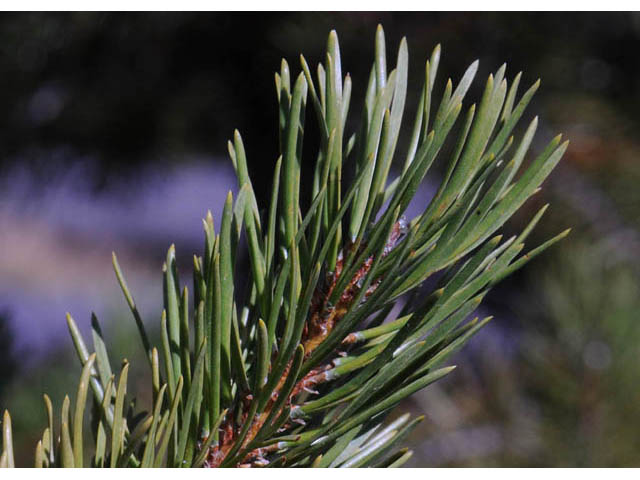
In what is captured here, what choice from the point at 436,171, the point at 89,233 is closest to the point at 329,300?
the point at 436,171

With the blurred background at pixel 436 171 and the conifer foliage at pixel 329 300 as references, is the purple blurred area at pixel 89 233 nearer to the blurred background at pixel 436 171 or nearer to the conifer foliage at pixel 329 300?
the blurred background at pixel 436 171

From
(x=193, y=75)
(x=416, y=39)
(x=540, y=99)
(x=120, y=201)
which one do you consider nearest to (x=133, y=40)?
(x=193, y=75)

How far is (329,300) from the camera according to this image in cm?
15

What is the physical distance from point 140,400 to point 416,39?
0.58 metres

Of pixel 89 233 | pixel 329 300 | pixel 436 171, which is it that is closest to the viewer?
pixel 329 300

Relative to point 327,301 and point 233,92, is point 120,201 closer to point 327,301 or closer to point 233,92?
point 233,92

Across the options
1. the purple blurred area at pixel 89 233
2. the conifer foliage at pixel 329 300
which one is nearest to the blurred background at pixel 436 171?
the purple blurred area at pixel 89 233

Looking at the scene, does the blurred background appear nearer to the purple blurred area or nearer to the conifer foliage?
the purple blurred area

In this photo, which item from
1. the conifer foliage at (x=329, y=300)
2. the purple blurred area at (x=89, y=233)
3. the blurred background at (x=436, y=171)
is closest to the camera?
the conifer foliage at (x=329, y=300)

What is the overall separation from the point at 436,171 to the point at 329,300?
0.95m

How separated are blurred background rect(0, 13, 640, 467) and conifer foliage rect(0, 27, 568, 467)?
520 mm

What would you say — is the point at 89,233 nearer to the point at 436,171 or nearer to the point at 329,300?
the point at 436,171

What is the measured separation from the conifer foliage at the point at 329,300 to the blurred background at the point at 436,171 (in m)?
0.52

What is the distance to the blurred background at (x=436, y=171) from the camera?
68cm
